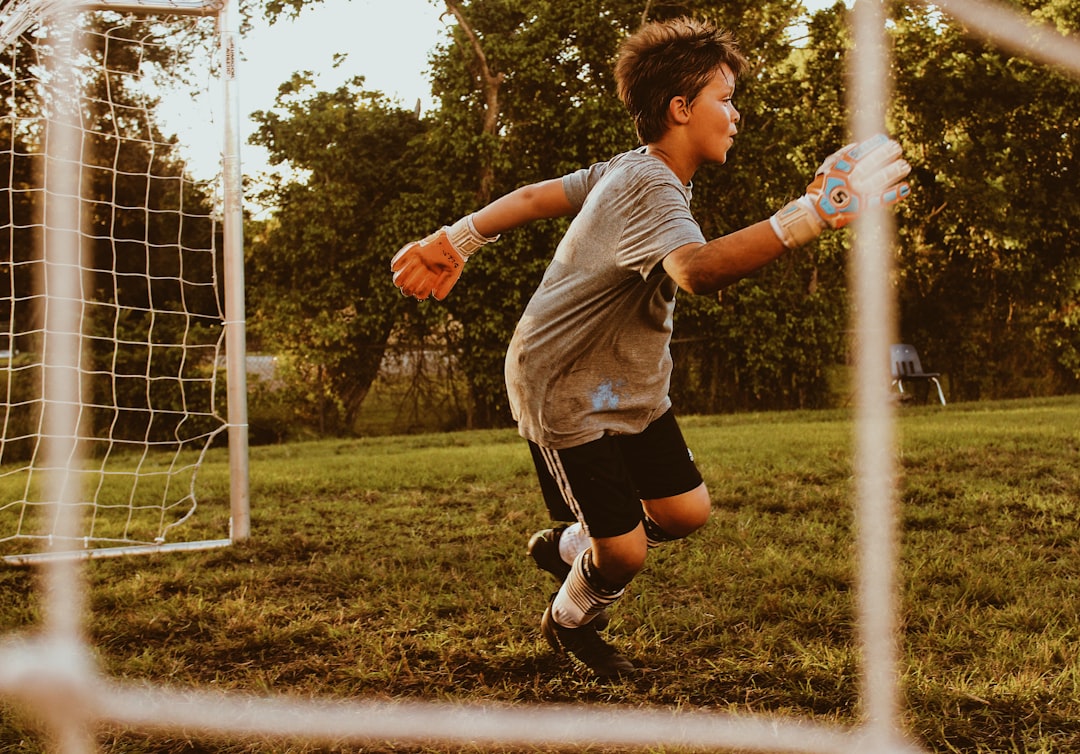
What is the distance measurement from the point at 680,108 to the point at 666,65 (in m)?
0.12

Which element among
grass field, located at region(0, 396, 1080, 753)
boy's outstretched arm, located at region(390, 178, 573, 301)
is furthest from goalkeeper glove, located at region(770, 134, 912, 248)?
grass field, located at region(0, 396, 1080, 753)

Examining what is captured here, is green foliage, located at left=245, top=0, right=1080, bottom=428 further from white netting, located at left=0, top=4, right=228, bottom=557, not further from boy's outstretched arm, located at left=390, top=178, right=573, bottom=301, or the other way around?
boy's outstretched arm, located at left=390, top=178, right=573, bottom=301

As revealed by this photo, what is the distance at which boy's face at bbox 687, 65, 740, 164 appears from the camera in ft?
7.50

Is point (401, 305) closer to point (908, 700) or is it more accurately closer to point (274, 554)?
point (274, 554)

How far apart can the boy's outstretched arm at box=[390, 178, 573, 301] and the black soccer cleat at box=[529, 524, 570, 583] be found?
2.96ft

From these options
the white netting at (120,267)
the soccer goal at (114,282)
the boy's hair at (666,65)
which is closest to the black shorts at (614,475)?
the boy's hair at (666,65)

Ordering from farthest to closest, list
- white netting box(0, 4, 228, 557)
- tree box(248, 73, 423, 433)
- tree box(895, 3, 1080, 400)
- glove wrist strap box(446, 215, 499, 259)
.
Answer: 1. tree box(895, 3, 1080, 400)
2. tree box(248, 73, 423, 433)
3. white netting box(0, 4, 228, 557)
4. glove wrist strap box(446, 215, 499, 259)

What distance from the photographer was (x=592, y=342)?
2367mm

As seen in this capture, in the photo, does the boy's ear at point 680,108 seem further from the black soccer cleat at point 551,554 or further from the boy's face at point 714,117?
the black soccer cleat at point 551,554

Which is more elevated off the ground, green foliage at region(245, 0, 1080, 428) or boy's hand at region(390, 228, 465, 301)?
green foliage at region(245, 0, 1080, 428)

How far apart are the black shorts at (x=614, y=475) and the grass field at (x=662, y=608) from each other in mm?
489

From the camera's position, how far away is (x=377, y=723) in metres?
2.36

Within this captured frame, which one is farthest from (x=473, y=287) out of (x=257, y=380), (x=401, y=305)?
(x=257, y=380)

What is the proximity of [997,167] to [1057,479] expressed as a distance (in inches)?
371
